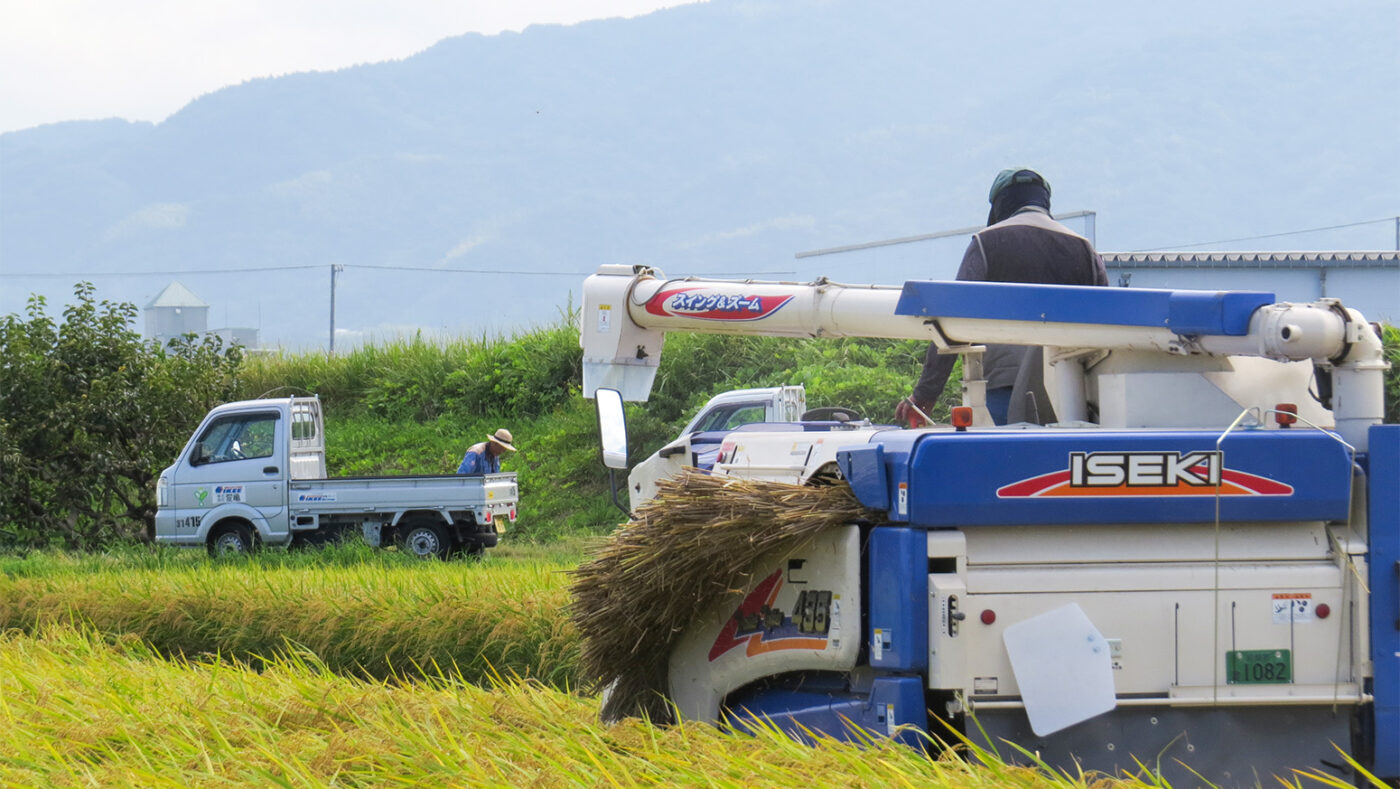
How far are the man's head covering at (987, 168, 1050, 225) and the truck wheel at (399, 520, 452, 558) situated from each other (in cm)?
1145

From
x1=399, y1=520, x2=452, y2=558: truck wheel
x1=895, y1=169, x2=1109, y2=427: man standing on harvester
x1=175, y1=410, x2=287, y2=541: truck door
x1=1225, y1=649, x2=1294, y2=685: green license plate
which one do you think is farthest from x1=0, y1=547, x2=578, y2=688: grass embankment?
x1=1225, y1=649, x2=1294, y2=685: green license plate

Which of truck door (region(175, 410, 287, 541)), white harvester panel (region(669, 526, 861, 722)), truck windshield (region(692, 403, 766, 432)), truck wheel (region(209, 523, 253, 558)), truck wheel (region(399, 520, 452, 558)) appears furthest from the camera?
truck wheel (region(209, 523, 253, 558))

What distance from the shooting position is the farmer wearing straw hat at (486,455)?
18.4 metres

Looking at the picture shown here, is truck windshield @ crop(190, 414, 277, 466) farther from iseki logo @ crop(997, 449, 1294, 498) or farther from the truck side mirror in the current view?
iseki logo @ crop(997, 449, 1294, 498)

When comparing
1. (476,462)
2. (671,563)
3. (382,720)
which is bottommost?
(382,720)

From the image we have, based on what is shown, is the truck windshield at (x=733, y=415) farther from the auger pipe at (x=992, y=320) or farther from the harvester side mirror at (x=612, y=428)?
the harvester side mirror at (x=612, y=428)

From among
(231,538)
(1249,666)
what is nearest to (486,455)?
(231,538)

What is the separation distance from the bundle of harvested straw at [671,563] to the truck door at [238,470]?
13.3 metres

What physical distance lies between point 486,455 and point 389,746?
46.6 ft

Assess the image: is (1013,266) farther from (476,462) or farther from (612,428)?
(476,462)

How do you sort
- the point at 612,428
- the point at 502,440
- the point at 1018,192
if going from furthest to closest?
the point at 502,440, the point at 1018,192, the point at 612,428

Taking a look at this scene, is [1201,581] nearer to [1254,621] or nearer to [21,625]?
[1254,621]

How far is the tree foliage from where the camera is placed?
1977cm

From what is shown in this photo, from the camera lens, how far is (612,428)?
6.42 m
